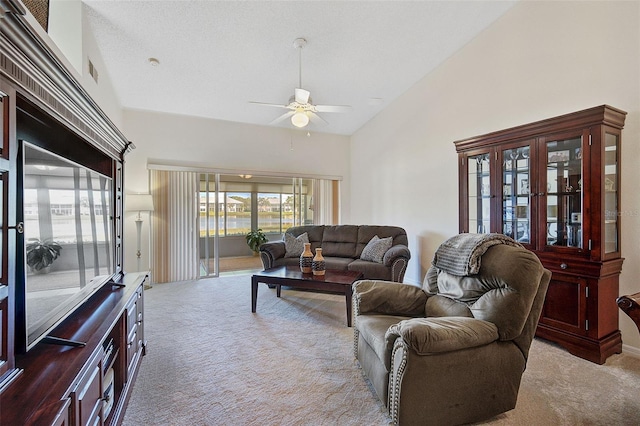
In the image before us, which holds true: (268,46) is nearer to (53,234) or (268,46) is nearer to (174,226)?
(53,234)

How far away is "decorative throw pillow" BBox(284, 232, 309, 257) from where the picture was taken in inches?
185

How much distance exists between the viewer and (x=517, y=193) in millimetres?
3074

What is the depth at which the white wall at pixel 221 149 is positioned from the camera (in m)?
4.75

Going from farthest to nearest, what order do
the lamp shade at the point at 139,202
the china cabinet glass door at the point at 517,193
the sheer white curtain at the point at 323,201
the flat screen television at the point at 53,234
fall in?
the sheer white curtain at the point at 323,201
the lamp shade at the point at 139,202
the china cabinet glass door at the point at 517,193
the flat screen television at the point at 53,234

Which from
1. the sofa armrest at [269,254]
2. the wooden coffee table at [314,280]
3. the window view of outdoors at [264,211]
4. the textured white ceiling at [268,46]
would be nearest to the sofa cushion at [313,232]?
the sofa armrest at [269,254]

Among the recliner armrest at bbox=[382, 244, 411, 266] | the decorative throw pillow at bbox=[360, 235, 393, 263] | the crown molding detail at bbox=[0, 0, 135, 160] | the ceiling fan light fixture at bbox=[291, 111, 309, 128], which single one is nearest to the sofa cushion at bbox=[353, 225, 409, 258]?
the decorative throw pillow at bbox=[360, 235, 393, 263]

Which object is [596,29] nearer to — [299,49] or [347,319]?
[299,49]

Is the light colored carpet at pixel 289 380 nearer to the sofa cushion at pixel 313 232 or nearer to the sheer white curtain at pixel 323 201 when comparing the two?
the sofa cushion at pixel 313 232

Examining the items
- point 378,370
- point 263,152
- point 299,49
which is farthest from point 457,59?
point 378,370

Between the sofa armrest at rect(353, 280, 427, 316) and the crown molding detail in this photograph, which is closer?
the crown molding detail

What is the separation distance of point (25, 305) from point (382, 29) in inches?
150

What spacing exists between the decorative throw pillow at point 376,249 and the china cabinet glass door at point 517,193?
1.59m

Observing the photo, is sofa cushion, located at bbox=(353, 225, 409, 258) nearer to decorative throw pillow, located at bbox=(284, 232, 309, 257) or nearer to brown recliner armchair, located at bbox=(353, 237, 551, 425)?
decorative throw pillow, located at bbox=(284, 232, 309, 257)

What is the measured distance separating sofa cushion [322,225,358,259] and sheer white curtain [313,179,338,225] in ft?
5.05
